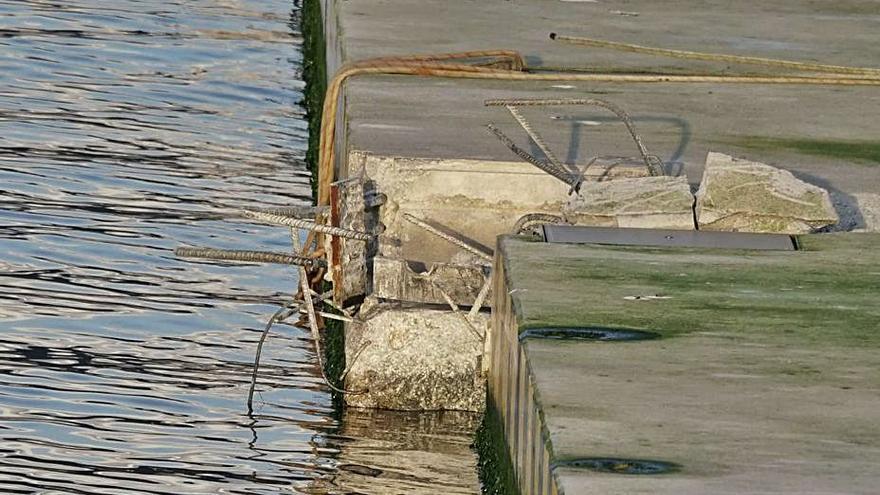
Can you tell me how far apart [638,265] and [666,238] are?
0.34 m

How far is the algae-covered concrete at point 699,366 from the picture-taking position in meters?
3.03

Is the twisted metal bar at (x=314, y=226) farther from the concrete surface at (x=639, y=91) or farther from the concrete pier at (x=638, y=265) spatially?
the concrete surface at (x=639, y=91)

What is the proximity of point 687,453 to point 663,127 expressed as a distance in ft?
9.57

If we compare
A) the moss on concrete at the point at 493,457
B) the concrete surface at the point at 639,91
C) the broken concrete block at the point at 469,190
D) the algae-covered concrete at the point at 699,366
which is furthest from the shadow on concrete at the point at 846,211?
the moss on concrete at the point at 493,457

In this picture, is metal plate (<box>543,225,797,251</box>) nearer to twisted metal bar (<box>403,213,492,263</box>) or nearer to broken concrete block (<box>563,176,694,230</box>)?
broken concrete block (<box>563,176,694,230</box>)

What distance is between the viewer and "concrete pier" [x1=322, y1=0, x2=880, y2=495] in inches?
124

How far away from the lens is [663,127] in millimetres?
5875

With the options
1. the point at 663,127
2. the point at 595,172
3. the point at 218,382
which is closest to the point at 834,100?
the point at 663,127

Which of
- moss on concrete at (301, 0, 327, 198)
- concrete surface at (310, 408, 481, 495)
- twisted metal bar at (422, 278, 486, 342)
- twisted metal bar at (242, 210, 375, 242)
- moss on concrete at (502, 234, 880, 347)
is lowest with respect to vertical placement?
moss on concrete at (301, 0, 327, 198)

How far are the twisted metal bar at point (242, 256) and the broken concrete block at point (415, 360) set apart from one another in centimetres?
26

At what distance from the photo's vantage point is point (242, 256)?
5.11 meters

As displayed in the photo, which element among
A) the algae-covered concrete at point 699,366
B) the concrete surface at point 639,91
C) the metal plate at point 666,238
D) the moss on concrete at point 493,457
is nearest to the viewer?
the algae-covered concrete at point 699,366

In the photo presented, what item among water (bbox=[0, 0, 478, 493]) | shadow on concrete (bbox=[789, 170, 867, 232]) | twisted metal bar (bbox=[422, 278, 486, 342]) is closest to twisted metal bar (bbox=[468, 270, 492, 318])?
twisted metal bar (bbox=[422, 278, 486, 342])

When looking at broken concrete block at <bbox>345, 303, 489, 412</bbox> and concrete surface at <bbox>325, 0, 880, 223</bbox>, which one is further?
concrete surface at <bbox>325, 0, 880, 223</bbox>
